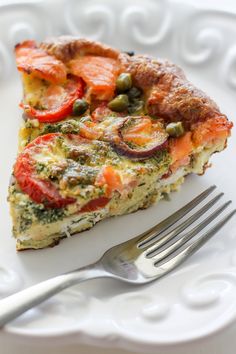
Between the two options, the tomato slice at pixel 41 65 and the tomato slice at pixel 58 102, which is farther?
the tomato slice at pixel 41 65

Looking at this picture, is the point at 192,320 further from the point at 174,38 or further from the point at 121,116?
the point at 174,38

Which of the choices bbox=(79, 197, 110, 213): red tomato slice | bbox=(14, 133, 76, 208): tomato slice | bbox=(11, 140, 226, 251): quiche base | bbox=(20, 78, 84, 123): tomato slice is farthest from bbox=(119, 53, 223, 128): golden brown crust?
bbox=(14, 133, 76, 208): tomato slice

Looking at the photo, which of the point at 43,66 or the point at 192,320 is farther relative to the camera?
the point at 43,66

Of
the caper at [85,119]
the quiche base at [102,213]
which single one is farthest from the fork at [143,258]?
the caper at [85,119]

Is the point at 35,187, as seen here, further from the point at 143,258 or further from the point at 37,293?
the point at 143,258

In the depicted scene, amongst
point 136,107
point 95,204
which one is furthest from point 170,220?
point 136,107

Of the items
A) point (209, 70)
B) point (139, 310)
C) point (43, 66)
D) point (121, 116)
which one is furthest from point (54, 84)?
point (139, 310)

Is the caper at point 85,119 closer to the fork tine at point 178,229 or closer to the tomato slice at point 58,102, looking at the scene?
the tomato slice at point 58,102
